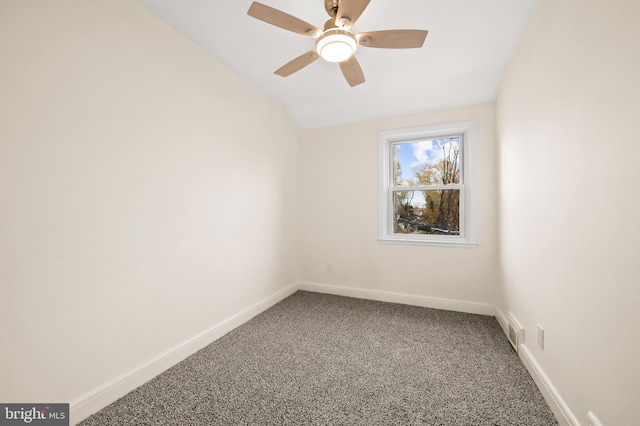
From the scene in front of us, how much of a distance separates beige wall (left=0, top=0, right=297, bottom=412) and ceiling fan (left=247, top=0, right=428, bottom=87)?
93cm

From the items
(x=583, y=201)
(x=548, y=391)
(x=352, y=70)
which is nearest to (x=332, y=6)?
(x=352, y=70)

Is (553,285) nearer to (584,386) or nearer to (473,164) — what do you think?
(584,386)

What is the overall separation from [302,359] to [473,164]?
100 inches

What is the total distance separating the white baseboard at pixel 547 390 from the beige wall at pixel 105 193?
2354 mm

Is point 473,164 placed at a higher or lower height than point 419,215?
higher

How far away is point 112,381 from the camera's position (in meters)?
1.57

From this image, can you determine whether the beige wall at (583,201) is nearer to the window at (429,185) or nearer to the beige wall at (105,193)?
the window at (429,185)

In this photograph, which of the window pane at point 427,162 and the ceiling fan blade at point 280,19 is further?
the window pane at point 427,162

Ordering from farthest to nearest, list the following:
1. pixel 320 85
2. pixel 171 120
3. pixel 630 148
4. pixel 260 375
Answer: pixel 320 85 < pixel 171 120 < pixel 260 375 < pixel 630 148

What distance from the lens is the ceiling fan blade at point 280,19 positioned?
1381mm

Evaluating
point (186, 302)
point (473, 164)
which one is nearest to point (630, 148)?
point (473, 164)

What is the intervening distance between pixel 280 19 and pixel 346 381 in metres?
2.23

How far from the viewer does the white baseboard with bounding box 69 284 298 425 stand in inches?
56.2

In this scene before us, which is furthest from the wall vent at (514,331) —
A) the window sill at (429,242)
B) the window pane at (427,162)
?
the window pane at (427,162)
